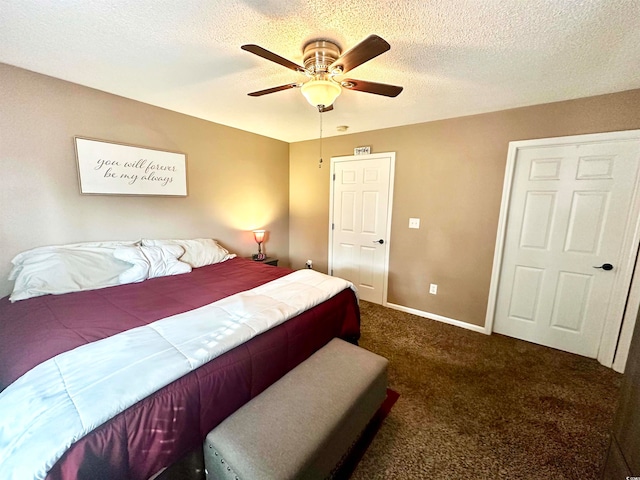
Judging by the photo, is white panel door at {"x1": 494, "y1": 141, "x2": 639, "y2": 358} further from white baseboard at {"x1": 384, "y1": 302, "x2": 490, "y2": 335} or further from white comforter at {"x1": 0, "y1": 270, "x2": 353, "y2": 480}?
white comforter at {"x1": 0, "y1": 270, "x2": 353, "y2": 480}

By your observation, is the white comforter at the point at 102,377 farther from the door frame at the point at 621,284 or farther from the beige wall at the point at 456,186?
the door frame at the point at 621,284

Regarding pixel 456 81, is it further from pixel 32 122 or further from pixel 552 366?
pixel 32 122

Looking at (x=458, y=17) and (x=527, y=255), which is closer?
(x=458, y=17)

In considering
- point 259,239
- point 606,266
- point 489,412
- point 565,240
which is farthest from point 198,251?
point 606,266

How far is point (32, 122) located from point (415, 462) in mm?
3538

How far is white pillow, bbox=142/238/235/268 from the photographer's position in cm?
264

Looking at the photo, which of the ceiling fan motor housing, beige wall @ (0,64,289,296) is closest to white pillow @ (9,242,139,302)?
beige wall @ (0,64,289,296)

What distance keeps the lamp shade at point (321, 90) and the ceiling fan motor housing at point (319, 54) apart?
0.10 meters

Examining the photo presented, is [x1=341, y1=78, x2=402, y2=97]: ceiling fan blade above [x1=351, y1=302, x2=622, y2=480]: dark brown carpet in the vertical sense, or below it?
above

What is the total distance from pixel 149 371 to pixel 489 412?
210cm

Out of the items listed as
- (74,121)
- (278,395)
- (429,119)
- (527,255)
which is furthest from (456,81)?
(74,121)

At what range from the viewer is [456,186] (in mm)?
2832

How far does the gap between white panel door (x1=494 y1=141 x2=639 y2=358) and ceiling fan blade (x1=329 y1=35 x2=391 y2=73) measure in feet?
6.87

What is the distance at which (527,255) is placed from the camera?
256 cm
